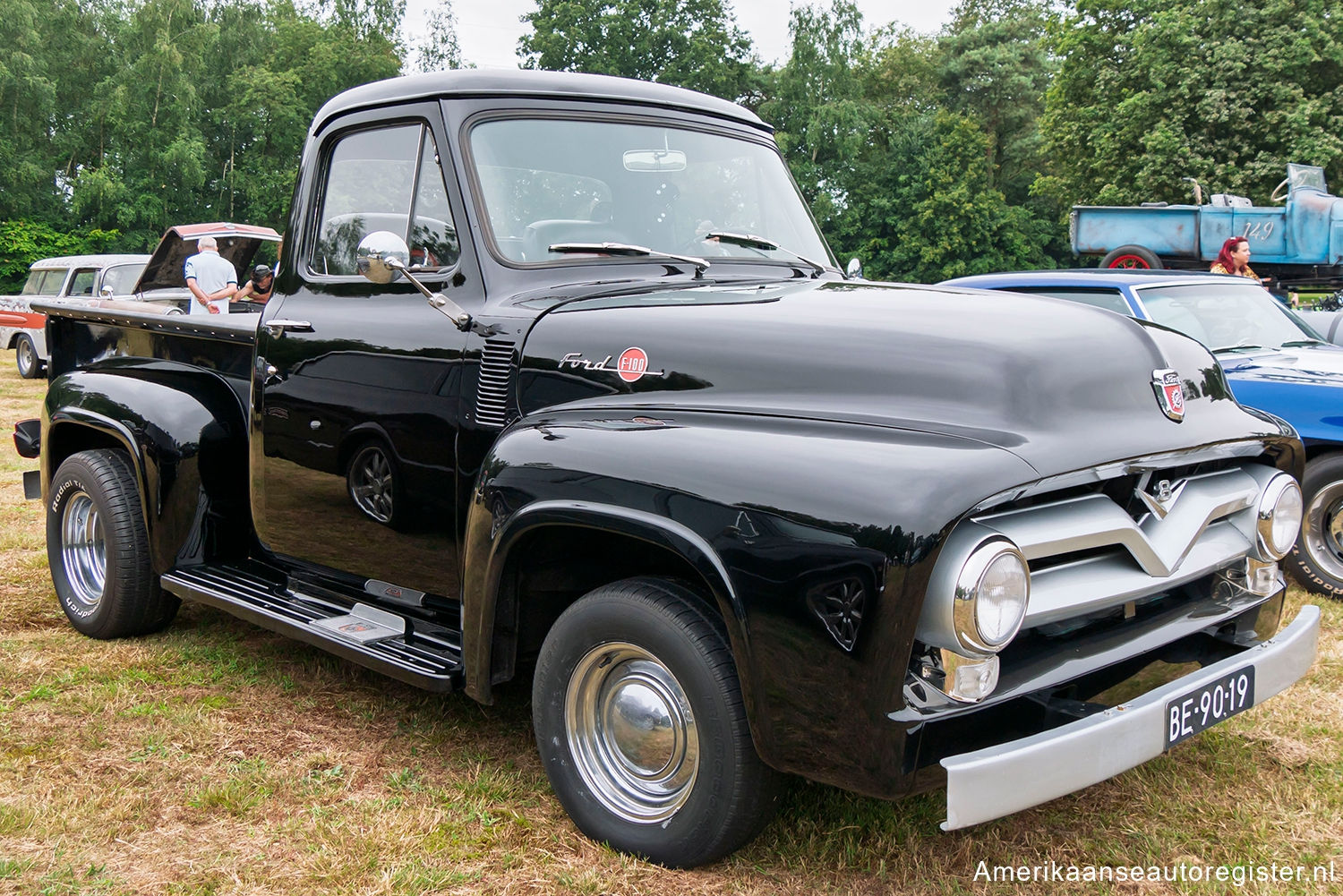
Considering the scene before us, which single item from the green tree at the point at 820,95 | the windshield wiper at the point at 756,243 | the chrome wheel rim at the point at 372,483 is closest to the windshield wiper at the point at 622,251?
the windshield wiper at the point at 756,243

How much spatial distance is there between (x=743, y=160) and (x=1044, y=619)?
→ 2278mm

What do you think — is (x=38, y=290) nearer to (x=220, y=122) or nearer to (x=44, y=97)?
(x=44, y=97)

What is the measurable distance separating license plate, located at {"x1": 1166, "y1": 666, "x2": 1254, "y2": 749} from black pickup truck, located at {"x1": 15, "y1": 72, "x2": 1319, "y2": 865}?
1 centimetres

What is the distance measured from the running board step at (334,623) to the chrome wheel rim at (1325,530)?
4448 mm

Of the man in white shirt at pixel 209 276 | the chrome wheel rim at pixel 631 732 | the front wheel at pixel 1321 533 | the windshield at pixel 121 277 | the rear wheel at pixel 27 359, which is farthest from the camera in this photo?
the rear wheel at pixel 27 359

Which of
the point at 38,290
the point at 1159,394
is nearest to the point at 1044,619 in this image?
the point at 1159,394

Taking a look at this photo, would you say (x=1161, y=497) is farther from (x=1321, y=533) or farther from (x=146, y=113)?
(x=146, y=113)

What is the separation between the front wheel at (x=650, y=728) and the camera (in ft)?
8.36

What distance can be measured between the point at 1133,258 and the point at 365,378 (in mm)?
16135

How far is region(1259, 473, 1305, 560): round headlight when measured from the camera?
3.00m

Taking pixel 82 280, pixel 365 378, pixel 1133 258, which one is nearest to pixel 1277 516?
pixel 365 378

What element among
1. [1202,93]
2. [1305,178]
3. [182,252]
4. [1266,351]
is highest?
[1202,93]

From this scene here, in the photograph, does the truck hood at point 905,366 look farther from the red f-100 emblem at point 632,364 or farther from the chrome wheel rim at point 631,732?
the chrome wheel rim at point 631,732

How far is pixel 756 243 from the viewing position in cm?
391
